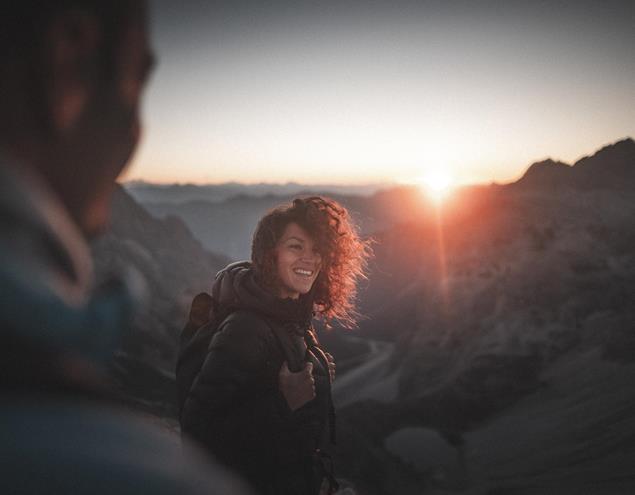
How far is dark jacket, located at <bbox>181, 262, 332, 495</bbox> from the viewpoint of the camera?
1.98 meters

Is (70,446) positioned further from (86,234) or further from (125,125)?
(125,125)

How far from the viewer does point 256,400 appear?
2092 millimetres

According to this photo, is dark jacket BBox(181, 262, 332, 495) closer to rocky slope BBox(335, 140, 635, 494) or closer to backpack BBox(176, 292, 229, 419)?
backpack BBox(176, 292, 229, 419)

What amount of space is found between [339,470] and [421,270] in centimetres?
2228

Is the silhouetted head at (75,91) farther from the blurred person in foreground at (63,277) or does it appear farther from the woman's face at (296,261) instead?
the woman's face at (296,261)

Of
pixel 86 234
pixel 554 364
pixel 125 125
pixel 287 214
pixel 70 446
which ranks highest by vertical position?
pixel 554 364

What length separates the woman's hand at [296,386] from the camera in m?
2.18

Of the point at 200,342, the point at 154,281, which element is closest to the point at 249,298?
the point at 200,342

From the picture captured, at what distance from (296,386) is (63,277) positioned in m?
1.78

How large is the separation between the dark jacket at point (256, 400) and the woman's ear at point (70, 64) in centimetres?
157

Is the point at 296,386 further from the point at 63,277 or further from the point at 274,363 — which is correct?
the point at 63,277

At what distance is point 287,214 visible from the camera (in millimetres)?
2773

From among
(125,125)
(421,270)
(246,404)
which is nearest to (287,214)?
(246,404)

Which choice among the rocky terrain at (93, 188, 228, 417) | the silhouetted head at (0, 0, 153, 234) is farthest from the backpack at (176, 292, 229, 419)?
the rocky terrain at (93, 188, 228, 417)
